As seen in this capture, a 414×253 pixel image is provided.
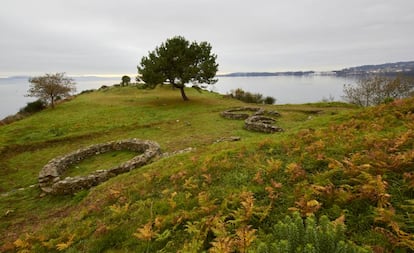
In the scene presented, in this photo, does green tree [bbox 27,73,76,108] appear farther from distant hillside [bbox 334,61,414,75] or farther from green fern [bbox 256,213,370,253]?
distant hillside [bbox 334,61,414,75]

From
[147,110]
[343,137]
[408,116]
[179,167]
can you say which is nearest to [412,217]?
[343,137]

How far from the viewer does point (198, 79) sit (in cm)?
3491

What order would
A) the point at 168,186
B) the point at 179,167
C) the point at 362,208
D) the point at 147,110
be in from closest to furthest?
the point at 362,208 < the point at 168,186 < the point at 179,167 < the point at 147,110

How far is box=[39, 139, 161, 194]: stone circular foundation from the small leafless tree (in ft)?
118

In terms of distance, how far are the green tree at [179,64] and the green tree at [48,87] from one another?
43.5 ft

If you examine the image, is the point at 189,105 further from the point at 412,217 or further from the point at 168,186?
the point at 412,217

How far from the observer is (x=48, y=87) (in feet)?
115

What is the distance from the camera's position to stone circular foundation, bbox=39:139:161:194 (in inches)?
448

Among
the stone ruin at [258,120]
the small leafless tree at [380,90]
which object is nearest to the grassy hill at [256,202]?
the stone ruin at [258,120]

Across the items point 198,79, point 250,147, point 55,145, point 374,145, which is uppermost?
point 198,79

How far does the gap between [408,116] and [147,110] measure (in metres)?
28.9

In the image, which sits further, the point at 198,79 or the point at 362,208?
the point at 198,79

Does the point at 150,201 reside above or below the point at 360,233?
below

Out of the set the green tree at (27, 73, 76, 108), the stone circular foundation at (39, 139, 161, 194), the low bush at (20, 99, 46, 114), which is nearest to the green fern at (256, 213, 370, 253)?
the stone circular foundation at (39, 139, 161, 194)
